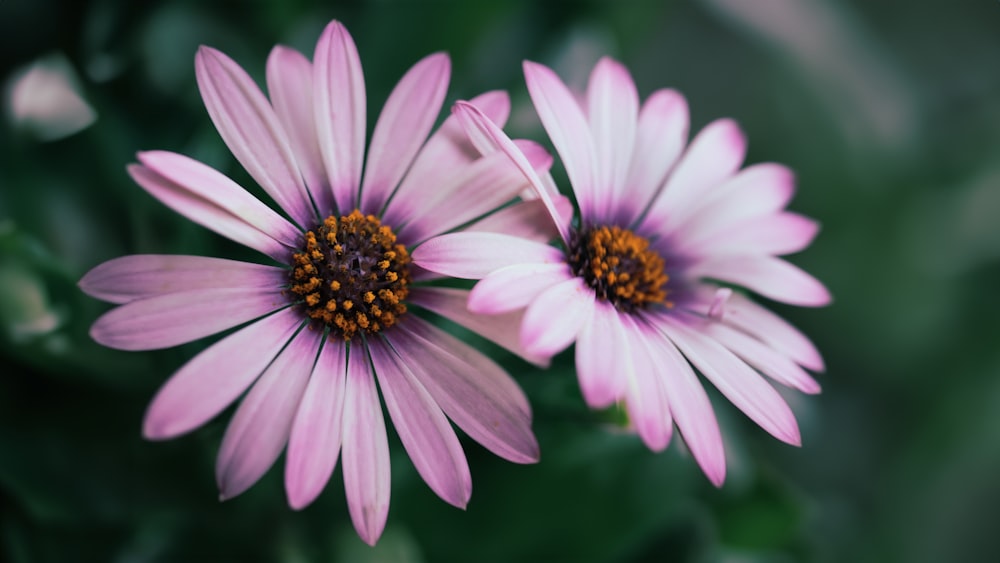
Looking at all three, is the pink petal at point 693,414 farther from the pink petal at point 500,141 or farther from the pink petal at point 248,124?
the pink petal at point 248,124

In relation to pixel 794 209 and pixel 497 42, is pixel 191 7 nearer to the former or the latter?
pixel 497 42

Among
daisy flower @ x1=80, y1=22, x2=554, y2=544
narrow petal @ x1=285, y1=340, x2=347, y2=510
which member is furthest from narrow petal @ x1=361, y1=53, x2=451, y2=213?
narrow petal @ x1=285, y1=340, x2=347, y2=510

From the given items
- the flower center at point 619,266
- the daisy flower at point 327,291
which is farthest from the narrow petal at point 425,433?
the flower center at point 619,266

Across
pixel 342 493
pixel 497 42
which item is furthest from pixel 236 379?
pixel 497 42

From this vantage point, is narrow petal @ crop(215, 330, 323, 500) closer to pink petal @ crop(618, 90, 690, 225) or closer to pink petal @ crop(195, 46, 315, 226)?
pink petal @ crop(195, 46, 315, 226)

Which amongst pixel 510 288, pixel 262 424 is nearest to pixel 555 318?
pixel 510 288

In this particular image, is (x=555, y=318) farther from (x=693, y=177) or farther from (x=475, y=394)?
(x=693, y=177)
